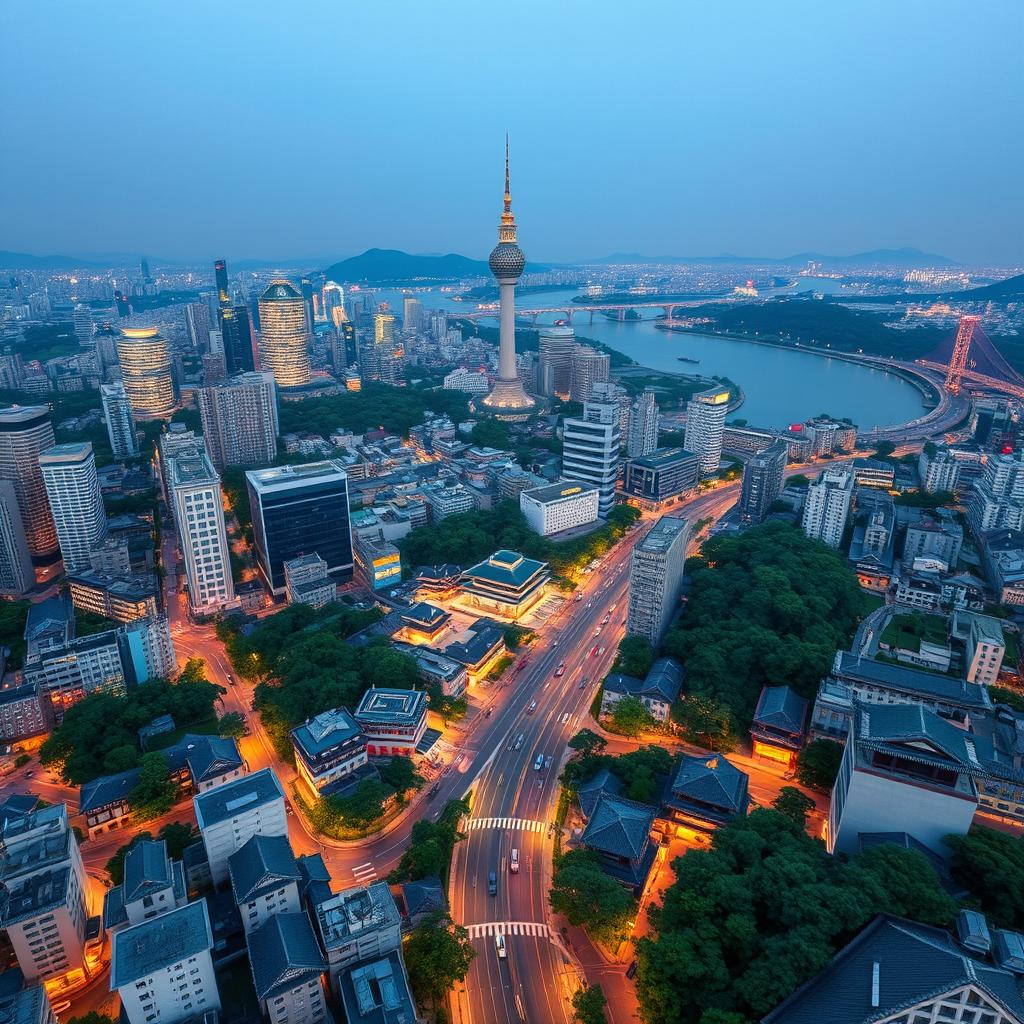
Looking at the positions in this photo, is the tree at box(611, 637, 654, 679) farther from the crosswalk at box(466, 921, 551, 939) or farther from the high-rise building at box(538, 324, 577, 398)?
the high-rise building at box(538, 324, 577, 398)

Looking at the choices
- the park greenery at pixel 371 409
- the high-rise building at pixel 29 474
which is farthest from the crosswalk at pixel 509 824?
the park greenery at pixel 371 409

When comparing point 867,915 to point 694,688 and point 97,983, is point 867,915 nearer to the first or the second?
point 694,688

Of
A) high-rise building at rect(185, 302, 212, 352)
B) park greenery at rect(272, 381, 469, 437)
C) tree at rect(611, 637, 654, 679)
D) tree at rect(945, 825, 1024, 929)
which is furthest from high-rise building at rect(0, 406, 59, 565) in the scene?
high-rise building at rect(185, 302, 212, 352)

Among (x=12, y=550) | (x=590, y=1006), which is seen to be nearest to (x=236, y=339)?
(x=12, y=550)

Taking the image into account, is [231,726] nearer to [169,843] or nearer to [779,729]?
[169,843]

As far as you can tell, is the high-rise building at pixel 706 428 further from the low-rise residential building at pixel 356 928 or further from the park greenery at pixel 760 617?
the low-rise residential building at pixel 356 928

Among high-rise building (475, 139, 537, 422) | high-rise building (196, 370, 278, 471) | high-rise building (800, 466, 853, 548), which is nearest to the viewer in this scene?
high-rise building (800, 466, 853, 548)
